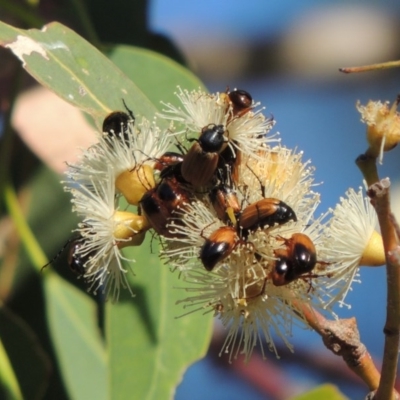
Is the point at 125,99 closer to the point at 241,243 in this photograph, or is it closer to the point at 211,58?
the point at 241,243

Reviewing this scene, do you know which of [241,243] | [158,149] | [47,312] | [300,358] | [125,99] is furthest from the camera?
[300,358]

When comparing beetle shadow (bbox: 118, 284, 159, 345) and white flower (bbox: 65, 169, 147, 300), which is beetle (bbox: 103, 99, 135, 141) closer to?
white flower (bbox: 65, 169, 147, 300)

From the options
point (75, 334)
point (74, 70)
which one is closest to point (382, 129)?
point (74, 70)

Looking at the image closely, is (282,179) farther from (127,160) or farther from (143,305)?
(143,305)

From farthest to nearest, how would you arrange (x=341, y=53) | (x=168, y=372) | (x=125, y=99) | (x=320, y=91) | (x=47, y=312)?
(x=320, y=91) < (x=341, y=53) < (x=47, y=312) < (x=168, y=372) < (x=125, y=99)

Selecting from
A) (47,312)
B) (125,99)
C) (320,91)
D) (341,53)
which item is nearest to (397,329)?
(125,99)

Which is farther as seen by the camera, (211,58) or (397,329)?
(211,58)

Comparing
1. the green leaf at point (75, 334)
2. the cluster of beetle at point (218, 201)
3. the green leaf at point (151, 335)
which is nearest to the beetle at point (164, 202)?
the cluster of beetle at point (218, 201)

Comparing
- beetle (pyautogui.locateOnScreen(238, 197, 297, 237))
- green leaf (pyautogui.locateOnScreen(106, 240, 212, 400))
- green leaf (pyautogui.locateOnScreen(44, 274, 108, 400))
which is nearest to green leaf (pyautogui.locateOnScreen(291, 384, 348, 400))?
green leaf (pyautogui.locateOnScreen(106, 240, 212, 400))
